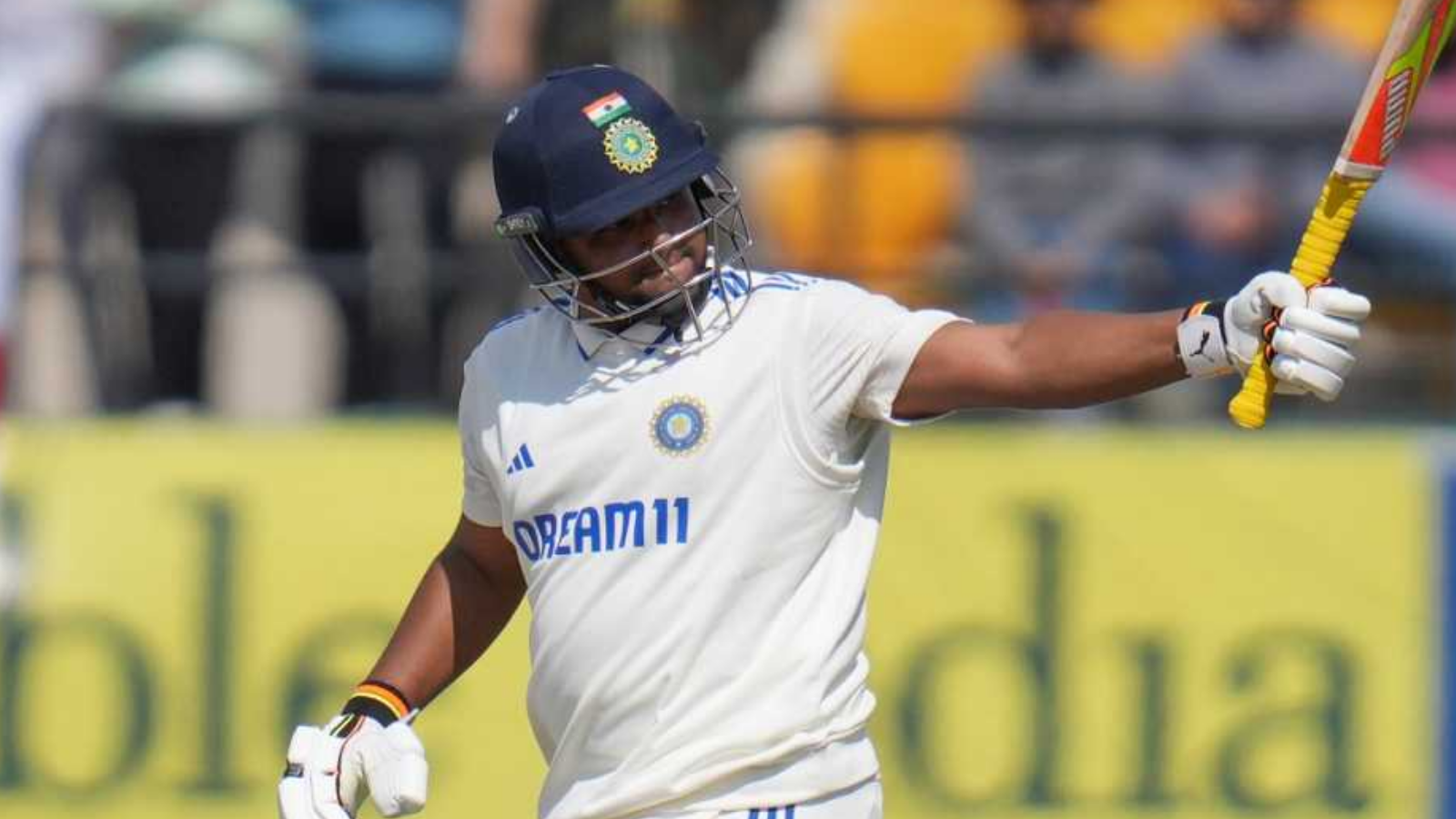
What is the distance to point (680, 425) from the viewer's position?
15.3 feet

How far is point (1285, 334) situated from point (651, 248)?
3.64 feet

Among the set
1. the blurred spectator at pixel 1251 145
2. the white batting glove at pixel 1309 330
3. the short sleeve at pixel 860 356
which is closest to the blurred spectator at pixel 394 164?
the blurred spectator at pixel 1251 145

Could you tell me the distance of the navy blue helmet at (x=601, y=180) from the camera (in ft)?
15.3

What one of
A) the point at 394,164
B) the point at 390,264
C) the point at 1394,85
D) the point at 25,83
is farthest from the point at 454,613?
the point at 25,83

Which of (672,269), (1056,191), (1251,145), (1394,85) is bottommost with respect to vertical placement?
(1056,191)

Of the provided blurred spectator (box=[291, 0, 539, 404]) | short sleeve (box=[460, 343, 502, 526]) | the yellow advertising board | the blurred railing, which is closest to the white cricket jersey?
short sleeve (box=[460, 343, 502, 526])

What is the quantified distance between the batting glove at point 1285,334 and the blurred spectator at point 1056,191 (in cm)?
400

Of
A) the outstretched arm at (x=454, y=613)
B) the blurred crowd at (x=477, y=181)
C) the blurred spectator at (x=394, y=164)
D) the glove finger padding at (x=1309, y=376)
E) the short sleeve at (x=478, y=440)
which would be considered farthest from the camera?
the blurred spectator at (x=394, y=164)

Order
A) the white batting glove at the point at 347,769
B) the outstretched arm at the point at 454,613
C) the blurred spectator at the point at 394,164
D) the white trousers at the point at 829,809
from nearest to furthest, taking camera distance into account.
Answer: the white trousers at the point at 829,809 → the white batting glove at the point at 347,769 → the outstretched arm at the point at 454,613 → the blurred spectator at the point at 394,164

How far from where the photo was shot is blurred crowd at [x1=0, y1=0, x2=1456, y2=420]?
8.44 meters

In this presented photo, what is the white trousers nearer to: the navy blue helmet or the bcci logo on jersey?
the bcci logo on jersey

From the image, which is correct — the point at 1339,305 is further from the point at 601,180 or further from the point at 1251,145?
the point at 1251,145

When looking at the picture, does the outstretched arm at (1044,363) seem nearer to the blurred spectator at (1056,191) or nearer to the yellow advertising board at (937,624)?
the yellow advertising board at (937,624)

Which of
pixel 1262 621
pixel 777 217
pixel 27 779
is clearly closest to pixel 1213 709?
pixel 1262 621
